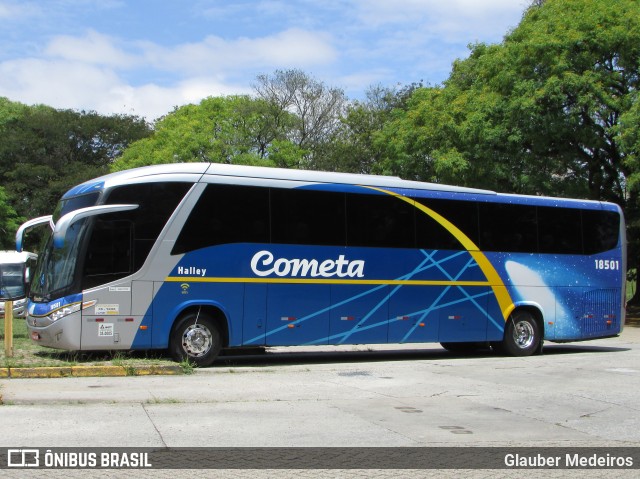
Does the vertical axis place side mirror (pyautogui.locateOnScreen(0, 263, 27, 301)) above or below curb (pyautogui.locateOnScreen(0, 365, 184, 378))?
above

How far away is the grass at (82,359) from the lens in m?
13.4

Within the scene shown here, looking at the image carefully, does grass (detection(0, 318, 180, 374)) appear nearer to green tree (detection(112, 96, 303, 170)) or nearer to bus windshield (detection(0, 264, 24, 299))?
bus windshield (detection(0, 264, 24, 299))

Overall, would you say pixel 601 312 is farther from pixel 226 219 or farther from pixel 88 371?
pixel 88 371

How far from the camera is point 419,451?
7.79 meters

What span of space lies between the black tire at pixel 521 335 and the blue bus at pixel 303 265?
0.03m

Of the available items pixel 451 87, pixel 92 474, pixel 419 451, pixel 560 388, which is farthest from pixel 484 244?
pixel 451 87

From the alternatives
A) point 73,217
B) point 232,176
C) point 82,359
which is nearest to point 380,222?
point 232,176

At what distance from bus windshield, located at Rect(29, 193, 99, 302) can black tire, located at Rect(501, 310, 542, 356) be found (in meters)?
9.92

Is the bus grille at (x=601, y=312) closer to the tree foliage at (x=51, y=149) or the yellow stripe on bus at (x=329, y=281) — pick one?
the yellow stripe on bus at (x=329, y=281)

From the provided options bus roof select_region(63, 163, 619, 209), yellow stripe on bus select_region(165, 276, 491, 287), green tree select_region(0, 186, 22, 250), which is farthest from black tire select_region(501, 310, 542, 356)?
green tree select_region(0, 186, 22, 250)

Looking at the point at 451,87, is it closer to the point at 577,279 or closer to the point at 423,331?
the point at 577,279

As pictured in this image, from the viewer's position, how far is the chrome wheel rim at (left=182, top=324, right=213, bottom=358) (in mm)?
14352

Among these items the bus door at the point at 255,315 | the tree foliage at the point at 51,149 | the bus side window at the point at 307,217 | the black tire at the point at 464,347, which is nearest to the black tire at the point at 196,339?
the bus door at the point at 255,315

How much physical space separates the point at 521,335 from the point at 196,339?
809 centimetres
